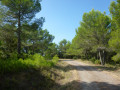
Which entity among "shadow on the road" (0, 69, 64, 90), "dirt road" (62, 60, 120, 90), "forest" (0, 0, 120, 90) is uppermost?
"forest" (0, 0, 120, 90)

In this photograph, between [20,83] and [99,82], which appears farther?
[99,82]

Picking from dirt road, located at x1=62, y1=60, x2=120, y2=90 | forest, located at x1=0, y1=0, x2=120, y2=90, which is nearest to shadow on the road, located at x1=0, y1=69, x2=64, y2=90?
forest, located at x1=0, y1=0, x2=120, y2=90

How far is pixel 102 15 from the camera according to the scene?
556 inches

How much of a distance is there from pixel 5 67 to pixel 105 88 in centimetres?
Answer: 661

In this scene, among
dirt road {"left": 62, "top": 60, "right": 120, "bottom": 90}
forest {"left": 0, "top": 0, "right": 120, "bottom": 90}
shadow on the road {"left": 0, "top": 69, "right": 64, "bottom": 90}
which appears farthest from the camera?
forest {"left": 0, "top": 0, "right": 120, "bottom": 90}

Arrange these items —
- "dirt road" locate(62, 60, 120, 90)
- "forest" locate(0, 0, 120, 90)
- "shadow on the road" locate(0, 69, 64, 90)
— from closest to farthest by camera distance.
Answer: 1. "shadow on the road" locate(0, 69, 64, 90)
2. "dirt road" locate(62, 60, 120, 90)
3. "forest" locate(0, 0, 120, 90)

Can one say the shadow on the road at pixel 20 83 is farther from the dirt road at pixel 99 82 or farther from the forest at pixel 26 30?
the dirt road at pixel 99 82

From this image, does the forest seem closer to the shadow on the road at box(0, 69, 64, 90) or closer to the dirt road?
the shadow on the road at box(0, 69, 64, 90)

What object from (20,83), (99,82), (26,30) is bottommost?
(99,82)

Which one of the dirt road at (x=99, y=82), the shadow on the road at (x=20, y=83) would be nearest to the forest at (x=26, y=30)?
the shadow on the road at (x=20, y=83)

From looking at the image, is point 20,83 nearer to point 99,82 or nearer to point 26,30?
point 99,82

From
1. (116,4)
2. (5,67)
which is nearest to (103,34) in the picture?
(116,4)

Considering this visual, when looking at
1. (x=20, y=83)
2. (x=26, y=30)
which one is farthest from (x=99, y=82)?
(x=26, y=30)

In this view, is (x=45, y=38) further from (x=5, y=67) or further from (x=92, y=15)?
(x=5, y=67)
